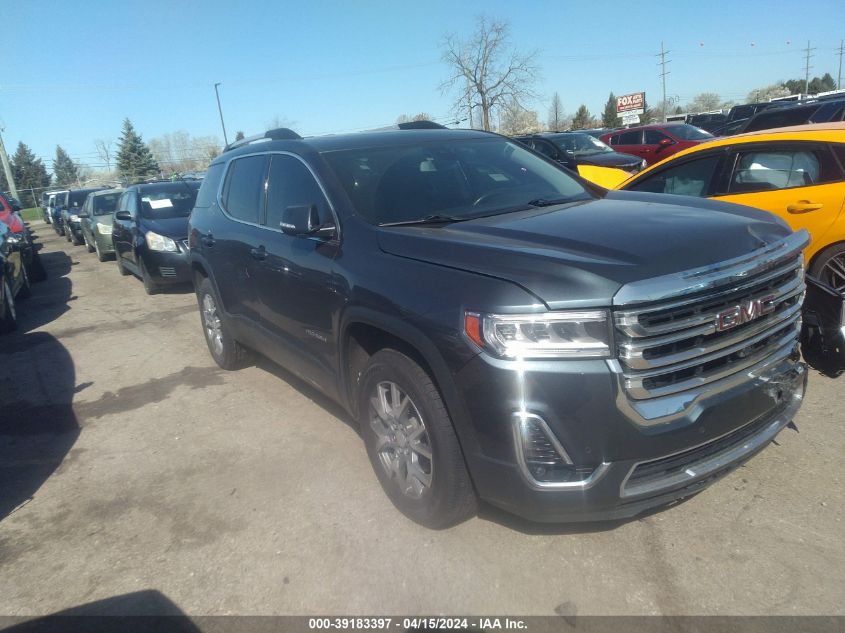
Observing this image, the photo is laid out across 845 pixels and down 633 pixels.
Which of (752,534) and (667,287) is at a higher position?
(667,287)

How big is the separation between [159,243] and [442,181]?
7285 mm

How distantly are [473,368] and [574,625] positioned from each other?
3.61 feet

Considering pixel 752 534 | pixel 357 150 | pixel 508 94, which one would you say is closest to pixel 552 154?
pixel 357 150

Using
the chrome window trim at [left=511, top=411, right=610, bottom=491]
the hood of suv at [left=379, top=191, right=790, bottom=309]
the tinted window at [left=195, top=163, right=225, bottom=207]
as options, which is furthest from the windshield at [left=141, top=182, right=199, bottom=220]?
the chrome window trim at [left=511, top=411, right=610, bottom=491]

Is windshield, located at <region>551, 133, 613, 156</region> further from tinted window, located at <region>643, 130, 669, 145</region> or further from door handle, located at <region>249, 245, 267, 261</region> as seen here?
door handle, located at <region>249, 245, 267, 261</region>

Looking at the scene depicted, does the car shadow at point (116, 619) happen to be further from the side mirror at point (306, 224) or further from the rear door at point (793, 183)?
the rear door at point (793, 183)

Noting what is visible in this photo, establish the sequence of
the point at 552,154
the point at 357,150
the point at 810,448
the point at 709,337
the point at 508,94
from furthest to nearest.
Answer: the point at 508,94 → the point at 552,154 → the point at 357,150 → the point at 810,448 → the point at 709,337

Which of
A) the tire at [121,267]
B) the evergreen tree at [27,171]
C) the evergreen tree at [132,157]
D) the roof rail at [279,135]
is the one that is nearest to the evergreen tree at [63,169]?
the evergreen tree at [27,171]

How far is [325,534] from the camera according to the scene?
322cm

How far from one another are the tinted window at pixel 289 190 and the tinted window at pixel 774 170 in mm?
3813

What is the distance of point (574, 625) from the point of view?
8.19 feet

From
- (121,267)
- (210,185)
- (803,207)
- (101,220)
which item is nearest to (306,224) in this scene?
(210,185)

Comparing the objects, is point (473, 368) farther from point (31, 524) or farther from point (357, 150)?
point (31, 524)

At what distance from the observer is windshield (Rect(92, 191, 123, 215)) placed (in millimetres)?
15578
